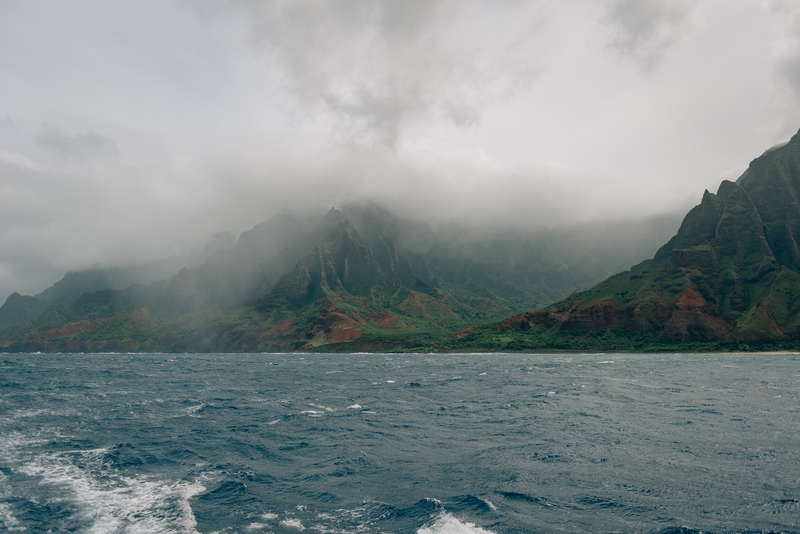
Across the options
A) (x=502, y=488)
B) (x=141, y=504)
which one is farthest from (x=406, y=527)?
(x=141, y=504)

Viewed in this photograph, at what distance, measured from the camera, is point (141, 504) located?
33625 mm

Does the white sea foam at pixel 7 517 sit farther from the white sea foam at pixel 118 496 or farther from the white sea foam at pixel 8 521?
the white sea foam at pixel 118 496

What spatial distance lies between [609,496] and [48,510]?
39949 millimetres

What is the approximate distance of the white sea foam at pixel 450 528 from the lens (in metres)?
27.8

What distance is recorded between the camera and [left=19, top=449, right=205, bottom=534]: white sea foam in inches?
1173

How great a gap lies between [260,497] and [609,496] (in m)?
25.7

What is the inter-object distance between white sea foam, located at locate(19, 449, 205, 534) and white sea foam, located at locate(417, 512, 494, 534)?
48.0 ft

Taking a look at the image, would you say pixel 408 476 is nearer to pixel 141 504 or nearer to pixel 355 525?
pixel 355 525

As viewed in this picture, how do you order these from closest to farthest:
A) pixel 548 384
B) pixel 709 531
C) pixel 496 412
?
1. pixel 709 531
2. pixel 496 412
3. pixel 548 384

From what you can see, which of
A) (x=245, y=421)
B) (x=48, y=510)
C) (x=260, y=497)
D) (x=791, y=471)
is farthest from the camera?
(x=245, y=421)

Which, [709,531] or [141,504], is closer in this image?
[709,531]

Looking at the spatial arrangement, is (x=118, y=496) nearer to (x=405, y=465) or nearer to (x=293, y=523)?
(x=293, y=523)

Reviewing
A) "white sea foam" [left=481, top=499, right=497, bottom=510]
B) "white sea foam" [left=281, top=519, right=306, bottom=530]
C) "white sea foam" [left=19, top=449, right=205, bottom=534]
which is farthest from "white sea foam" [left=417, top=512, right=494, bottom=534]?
"white sea foam" [left=19, top=449, right=205, bottom=534]

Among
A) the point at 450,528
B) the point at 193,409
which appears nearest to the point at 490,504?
the point at 450,528
